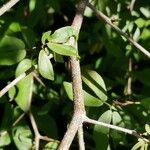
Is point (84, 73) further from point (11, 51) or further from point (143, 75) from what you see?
point (143, 75)

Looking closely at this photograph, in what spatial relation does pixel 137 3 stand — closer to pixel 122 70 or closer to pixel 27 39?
pixel 122 70

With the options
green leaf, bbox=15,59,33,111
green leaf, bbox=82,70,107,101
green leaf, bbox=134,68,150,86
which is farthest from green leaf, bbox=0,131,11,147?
green leaf, bbox=134,68,150,86

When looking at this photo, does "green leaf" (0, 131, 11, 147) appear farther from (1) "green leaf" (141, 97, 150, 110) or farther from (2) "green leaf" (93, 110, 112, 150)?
(1) "green leaf" (141, 97, 150, 110)

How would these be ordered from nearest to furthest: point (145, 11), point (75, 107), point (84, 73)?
point (75, 107) → point (84, 73) → point (145, 11)

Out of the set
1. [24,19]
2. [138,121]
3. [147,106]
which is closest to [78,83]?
[147,106]

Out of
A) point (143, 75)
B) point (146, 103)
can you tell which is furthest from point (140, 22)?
point (146, 103)

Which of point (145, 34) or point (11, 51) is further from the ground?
point (11, 51)

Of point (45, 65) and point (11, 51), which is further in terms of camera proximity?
point (11, 51)

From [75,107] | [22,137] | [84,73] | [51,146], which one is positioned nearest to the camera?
[75,107]

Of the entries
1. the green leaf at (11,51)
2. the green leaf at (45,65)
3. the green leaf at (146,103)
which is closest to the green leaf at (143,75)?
the green leaf at (146,103)
